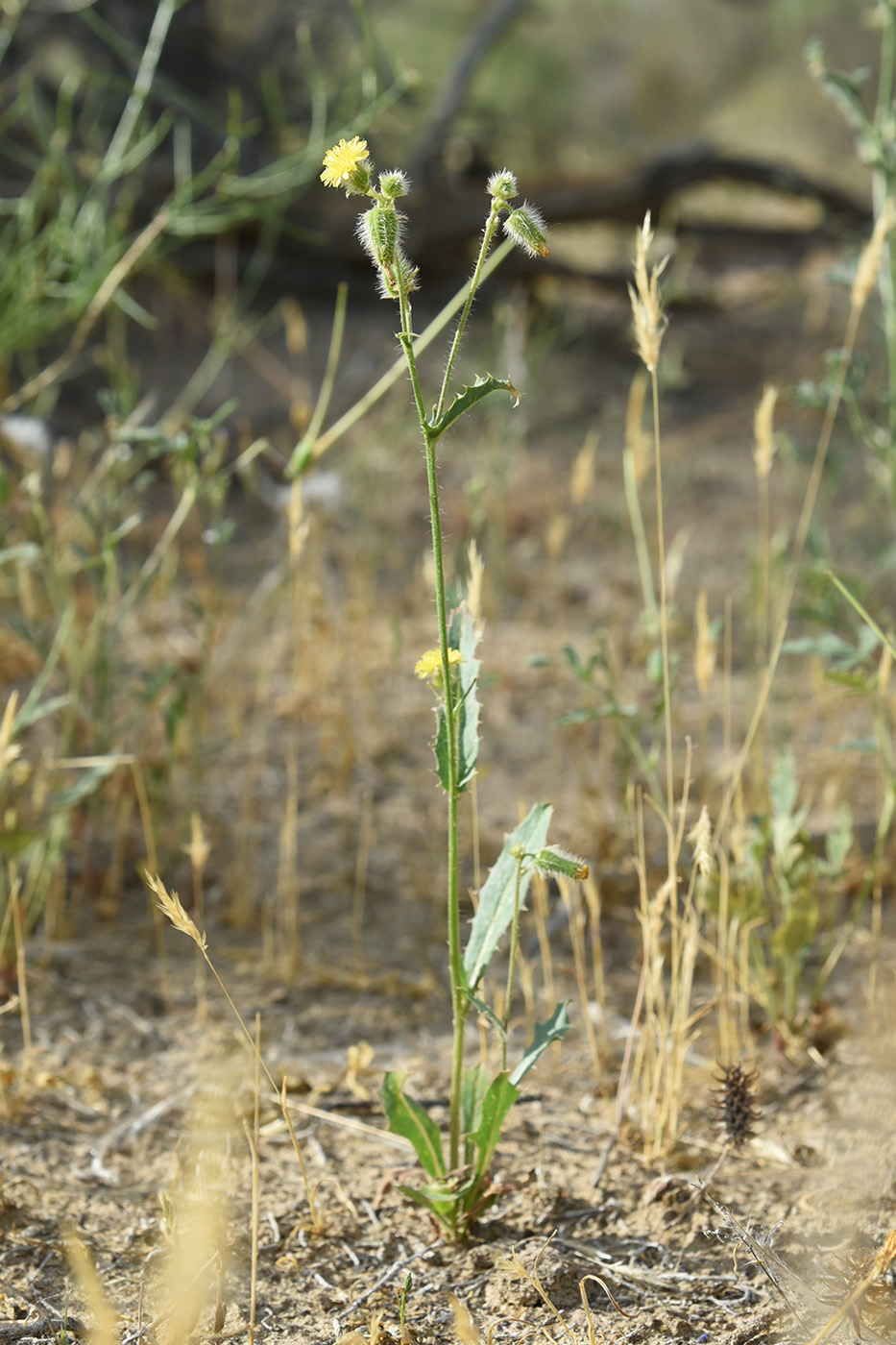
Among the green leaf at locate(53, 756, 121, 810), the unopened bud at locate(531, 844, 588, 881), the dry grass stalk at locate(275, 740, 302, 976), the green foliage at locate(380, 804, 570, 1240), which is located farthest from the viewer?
the dry grass stalk at locate(275, 740, 302, 976)

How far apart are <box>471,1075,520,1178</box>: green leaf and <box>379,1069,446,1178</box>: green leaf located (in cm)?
5

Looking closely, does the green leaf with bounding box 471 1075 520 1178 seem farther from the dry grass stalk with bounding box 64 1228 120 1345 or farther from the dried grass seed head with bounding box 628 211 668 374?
the dried grass seed head with bounding box 628 211 668 374

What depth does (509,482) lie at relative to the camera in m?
4.14

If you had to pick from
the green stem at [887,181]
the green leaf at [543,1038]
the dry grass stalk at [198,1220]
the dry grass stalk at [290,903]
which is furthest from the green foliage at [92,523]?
the green stem at [887,181]

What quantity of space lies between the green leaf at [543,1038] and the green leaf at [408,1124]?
5.1 inches

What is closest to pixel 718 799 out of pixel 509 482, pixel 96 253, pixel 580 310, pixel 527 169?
pixel 96 253

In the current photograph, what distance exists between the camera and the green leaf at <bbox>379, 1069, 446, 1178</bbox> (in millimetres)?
1318

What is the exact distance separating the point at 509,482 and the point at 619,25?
32.0 ft

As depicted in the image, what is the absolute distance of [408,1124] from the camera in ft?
4.33

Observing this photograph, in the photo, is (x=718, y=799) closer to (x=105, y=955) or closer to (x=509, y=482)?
(x=105, y=955)

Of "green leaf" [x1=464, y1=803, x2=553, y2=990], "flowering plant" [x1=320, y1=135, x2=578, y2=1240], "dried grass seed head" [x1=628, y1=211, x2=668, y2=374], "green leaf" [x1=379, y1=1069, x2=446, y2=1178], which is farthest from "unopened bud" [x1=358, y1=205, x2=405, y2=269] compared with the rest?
"green leaf" [x1=379, y1=1069, x2=446, y2=1178]

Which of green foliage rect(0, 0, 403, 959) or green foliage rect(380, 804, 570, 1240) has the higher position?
green foliage rect(0, 0, 403, 959)

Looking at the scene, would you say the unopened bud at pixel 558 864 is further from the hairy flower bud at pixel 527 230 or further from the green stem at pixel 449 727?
the hairy flower bud at pixel 527 230

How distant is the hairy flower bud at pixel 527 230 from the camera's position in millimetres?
1090
